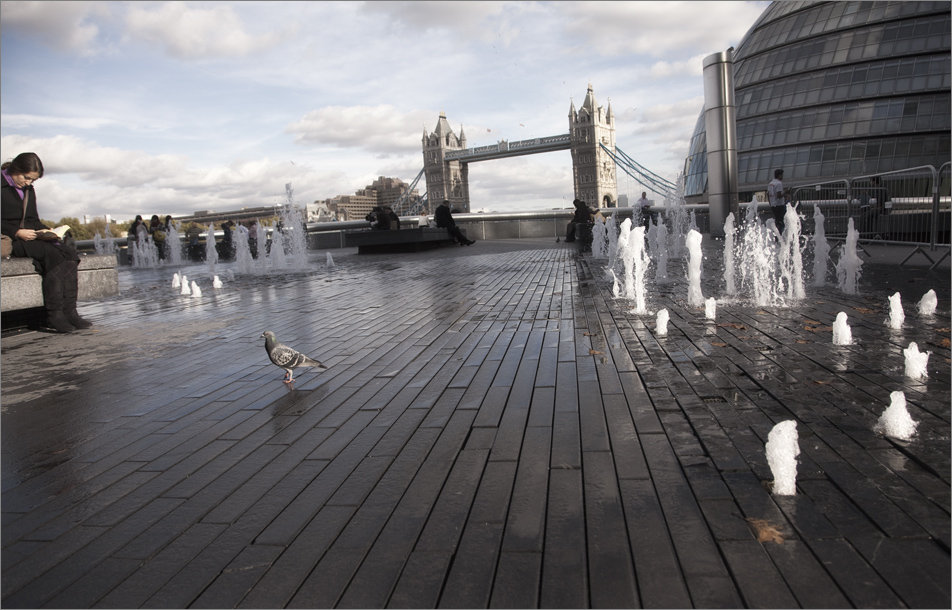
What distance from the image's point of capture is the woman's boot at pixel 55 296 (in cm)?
633

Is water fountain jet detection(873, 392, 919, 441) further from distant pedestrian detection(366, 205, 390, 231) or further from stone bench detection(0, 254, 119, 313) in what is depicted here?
distant pedestrian detection(366, 205, 390, 231)

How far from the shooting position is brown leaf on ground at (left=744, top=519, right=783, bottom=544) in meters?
1.82

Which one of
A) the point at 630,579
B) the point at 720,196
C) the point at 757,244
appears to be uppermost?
the point at 720,196

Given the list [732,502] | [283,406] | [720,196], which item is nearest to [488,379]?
[283,406]

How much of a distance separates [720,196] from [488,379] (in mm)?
16554

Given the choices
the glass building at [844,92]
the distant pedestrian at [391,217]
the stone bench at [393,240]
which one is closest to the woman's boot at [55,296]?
the stone bench at [393,240]

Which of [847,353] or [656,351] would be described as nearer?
[847,353]

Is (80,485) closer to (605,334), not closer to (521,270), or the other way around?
(605,334)

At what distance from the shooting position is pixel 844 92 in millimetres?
34375

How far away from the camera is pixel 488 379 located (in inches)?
150

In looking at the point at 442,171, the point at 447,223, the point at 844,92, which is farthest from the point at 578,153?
the point at 447,223

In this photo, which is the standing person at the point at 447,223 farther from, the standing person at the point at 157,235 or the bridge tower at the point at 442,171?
the bridge tower at the point at 442,171

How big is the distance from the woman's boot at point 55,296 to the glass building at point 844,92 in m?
35.9

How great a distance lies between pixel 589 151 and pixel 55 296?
4748 inches
